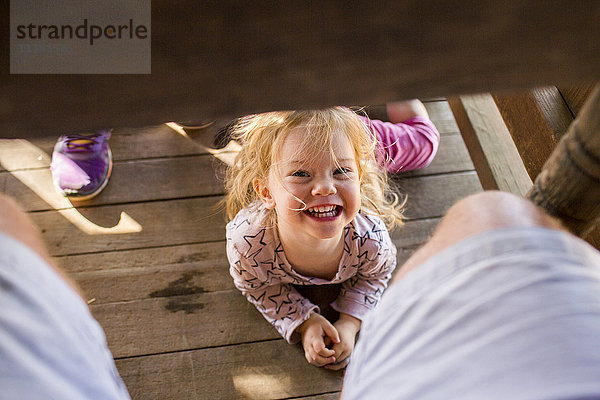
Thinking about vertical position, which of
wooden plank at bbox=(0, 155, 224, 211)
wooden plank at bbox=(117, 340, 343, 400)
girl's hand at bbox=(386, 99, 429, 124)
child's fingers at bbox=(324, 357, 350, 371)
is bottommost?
wooden plank at bbox=(117, 340, 343, 400)

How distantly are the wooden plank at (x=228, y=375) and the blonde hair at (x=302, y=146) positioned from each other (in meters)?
0.35

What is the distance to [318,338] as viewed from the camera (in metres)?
1.28

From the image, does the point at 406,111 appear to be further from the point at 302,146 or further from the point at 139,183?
the point at 139,183

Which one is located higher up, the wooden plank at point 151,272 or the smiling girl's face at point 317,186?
the smiling girl's face at point 317,186

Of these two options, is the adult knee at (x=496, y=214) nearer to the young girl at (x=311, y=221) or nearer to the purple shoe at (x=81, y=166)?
the young girl at (x=311, y=221)

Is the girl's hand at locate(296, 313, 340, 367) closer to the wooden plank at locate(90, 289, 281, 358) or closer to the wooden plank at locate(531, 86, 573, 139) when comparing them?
the wooden plank at locate(90, 289, 281, 358)

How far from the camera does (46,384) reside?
44 centimetres

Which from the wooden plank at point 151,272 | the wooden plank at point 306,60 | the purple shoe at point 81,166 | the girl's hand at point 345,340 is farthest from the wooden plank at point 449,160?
the wooden plank at point 306,60

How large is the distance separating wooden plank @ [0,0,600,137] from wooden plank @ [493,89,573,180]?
0.51 m

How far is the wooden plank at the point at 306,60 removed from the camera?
377mm

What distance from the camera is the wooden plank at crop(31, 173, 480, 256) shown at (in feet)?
4.78

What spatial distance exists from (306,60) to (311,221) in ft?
2.38

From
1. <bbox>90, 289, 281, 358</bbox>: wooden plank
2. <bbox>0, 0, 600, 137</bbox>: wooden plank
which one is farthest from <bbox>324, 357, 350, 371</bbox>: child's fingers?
<bbox>0, 0, 600, 137</bbox>: wooden plank

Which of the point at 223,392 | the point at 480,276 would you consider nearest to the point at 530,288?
the point at 480,276
